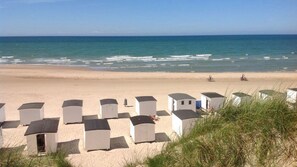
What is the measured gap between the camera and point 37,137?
1497 centimetres

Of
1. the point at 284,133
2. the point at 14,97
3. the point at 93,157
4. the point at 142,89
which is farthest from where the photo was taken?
the point at 142,89

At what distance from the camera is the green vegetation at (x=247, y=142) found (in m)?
5.67

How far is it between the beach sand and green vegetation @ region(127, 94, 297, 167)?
467 centimetres

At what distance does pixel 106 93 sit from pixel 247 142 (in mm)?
23550

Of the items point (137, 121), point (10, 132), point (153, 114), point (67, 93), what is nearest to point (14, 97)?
point (67, 93)

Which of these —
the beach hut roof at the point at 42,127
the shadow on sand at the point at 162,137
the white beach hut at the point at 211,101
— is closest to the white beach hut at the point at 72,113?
the beach hut roof at the point at 42,127

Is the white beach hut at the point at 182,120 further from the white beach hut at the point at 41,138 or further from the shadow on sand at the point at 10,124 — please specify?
A: the shadow on sand at the point at 10,124

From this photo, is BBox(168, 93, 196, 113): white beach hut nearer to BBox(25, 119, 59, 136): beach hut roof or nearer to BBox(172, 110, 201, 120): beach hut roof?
BBox(172, 110, 201, 120): beach hut roof

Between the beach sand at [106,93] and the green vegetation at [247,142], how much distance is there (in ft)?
15.3

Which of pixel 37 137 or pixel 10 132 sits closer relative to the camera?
pixel 37 137

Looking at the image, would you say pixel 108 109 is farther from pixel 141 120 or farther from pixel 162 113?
pixel 141 120

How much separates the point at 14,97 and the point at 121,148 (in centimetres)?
1544

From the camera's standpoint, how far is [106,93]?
94.8ft

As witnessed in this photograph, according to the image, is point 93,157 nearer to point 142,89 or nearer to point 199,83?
point 142,89
